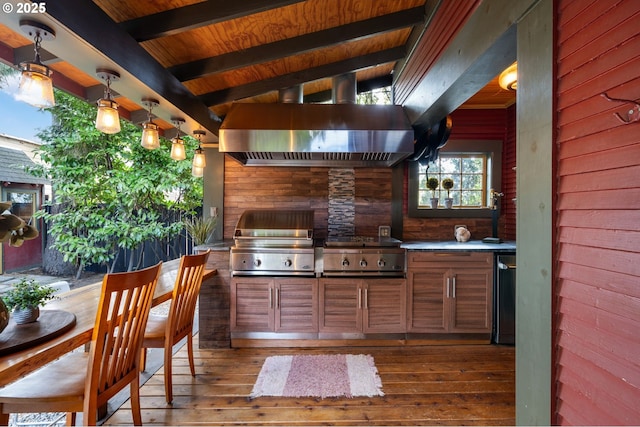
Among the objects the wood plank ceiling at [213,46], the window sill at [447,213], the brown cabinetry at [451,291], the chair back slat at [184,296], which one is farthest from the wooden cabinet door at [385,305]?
the wood plank ceiling at [213,46]

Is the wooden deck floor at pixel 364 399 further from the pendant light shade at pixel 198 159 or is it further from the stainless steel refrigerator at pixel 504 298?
the pendant light shade at pixel 198 159

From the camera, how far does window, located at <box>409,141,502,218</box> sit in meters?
3.49

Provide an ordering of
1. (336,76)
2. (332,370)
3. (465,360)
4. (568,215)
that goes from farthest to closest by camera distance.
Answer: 1. (336,76)
2. (465,360)
3. (332,370)
4. (568,215)

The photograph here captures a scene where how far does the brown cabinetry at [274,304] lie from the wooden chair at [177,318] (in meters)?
0.58

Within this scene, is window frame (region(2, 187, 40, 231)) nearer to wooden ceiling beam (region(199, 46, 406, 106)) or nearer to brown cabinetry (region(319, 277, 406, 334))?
wooden ceiling beam (region(199, 46, 406, 106))

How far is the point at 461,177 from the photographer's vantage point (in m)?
3.62

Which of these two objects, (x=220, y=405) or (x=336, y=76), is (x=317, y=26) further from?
(x=220, y=405)

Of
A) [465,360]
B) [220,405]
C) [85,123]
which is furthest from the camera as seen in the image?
[85,123]

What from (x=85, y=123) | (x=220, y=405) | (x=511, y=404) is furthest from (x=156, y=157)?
(x=511, y=404)

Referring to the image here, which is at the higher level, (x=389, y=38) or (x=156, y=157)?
(x=389, y=38)

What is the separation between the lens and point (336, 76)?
2.96 meters

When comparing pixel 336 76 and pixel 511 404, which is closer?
pixel 511 404

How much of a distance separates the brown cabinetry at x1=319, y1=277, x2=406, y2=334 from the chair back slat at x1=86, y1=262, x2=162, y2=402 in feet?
5.17

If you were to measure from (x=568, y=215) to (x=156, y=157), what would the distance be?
548cm
